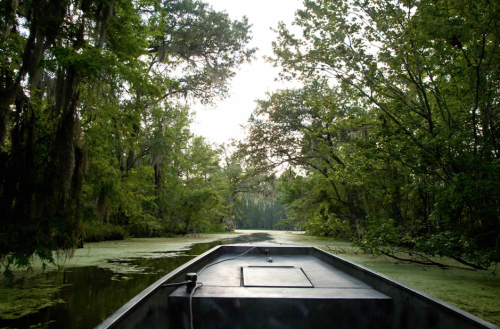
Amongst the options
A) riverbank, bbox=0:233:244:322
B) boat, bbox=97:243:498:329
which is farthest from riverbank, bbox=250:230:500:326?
riverbank, bbox=0:233:244:322

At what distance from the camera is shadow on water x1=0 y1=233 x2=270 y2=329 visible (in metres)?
2.34

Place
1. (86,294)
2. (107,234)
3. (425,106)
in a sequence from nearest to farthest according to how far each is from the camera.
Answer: (86,294) → (425,106) → (107,234)

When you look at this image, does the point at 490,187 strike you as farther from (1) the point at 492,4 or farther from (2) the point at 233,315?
(2) the point at 233,315

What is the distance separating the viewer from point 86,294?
3.16 meters

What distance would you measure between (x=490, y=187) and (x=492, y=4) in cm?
228

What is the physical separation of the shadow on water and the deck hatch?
1.24m

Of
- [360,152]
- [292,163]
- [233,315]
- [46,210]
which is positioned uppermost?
[292,163]

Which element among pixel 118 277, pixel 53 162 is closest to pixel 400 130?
pixel 118 277

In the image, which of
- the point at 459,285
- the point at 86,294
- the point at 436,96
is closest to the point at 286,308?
the point at 86,294

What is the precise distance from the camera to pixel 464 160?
13.4ft

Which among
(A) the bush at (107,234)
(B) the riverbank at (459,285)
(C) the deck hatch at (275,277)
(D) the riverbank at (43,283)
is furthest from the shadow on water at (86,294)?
(A) the bush at (107,234)

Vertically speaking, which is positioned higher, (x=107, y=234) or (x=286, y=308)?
(x=286, y=308)

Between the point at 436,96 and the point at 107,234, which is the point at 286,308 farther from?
the point at 107,234

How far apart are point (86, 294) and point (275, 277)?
219 centimetres
